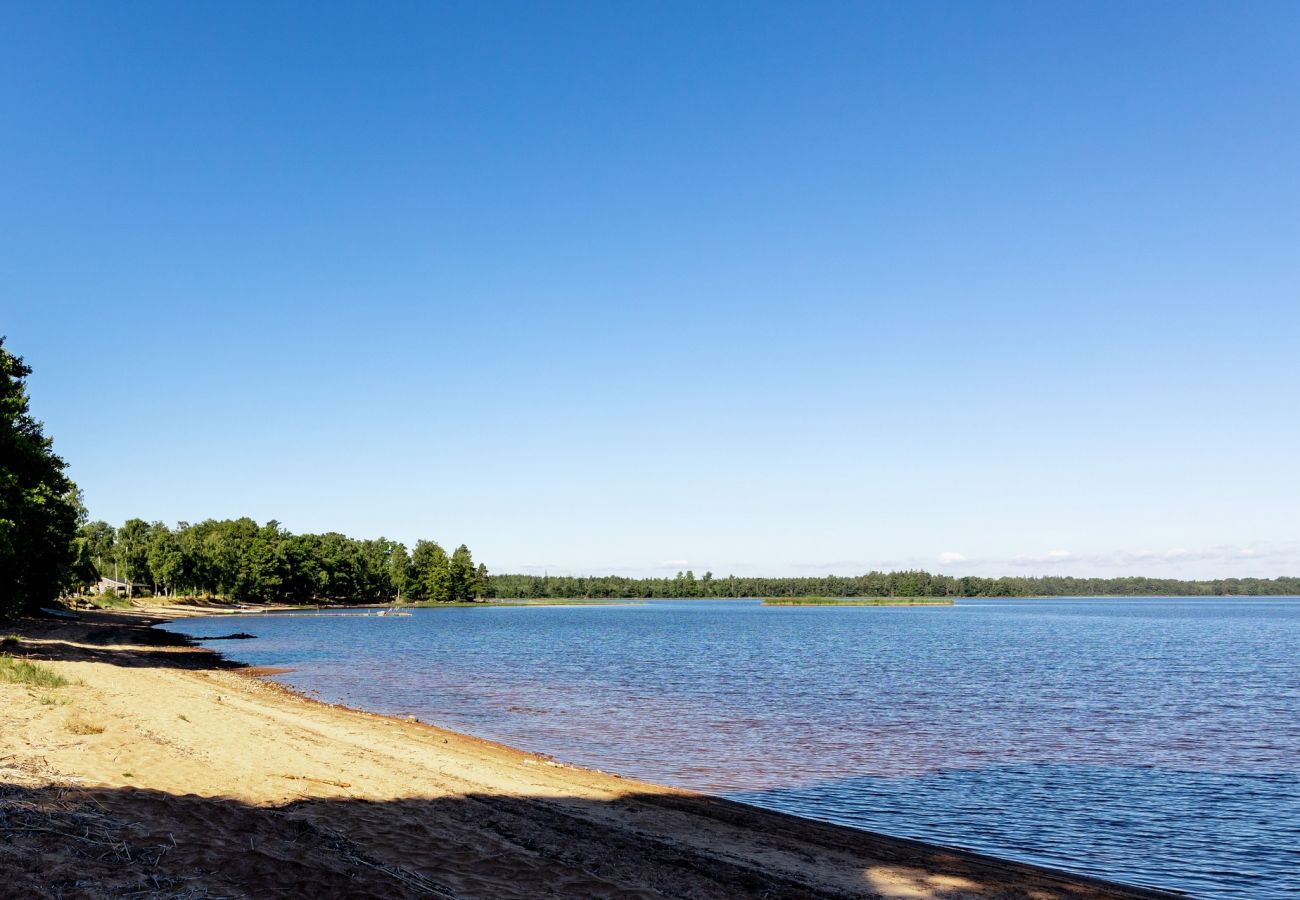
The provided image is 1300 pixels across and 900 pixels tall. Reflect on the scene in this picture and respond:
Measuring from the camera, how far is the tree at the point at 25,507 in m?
38.9

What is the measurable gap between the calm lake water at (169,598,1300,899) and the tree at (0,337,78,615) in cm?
1553

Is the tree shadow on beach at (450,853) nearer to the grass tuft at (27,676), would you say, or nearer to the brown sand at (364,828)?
the brown sand at (364,828)

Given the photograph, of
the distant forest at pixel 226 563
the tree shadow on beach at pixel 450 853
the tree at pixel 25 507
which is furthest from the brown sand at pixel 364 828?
the distant forest at pixel 226 563

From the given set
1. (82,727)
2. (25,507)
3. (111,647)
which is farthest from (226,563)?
(82,727)

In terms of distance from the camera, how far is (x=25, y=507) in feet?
128

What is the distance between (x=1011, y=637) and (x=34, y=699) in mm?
104485

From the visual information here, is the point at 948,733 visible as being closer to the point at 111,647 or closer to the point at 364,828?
the point at 364,828

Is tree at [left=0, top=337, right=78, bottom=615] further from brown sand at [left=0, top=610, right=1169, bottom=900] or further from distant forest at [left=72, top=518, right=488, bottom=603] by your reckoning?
distant forest at [left=72, top=518, right=488, bottom=603]

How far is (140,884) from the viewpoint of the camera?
9.33 meters

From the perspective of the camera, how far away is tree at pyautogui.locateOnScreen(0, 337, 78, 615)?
1533 inches

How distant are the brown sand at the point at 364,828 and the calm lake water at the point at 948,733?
2854mm

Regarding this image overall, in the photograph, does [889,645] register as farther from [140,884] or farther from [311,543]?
[311,543]

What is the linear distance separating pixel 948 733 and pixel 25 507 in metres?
43.3

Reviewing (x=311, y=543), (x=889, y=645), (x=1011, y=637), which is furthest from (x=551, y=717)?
(x=311, y=543)
